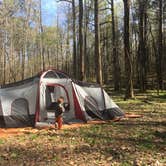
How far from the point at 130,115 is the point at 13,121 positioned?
4710 mm

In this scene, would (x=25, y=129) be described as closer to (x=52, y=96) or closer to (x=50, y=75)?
(x=52, y=96)

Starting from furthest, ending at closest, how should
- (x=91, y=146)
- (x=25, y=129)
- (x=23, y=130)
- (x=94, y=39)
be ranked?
(x=94, y=39) → (x=25, y=129) → (x=23, y=130) → (x=91, y=146)

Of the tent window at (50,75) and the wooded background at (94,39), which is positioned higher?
the wooded background at (94,39)

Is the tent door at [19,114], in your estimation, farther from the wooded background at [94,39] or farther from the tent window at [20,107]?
the wooded background at [94,39]

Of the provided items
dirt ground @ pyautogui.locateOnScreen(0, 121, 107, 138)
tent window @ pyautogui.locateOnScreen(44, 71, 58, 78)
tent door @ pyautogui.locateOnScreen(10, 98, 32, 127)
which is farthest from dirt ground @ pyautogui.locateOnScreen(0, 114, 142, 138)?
tent window @ pyautogui.locateOnScreen(44, 71, 58, 78)

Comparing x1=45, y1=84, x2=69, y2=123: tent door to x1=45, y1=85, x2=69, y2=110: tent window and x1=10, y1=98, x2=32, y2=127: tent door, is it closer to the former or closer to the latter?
x1=45, y1=85, x2=69, y2=110: tent window

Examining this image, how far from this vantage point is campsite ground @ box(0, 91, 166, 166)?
7902 mm

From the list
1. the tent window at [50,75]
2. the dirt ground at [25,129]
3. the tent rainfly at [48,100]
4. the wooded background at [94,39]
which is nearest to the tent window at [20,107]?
the tent rainfly at [48,100]

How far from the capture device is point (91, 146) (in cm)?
920

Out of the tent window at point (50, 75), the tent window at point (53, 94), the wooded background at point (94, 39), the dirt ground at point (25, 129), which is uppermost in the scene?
the wooded background at point (94, 39)

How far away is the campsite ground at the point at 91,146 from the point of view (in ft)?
25.9

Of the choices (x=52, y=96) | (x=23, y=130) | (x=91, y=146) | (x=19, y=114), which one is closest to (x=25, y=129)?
(x=23, y=130)

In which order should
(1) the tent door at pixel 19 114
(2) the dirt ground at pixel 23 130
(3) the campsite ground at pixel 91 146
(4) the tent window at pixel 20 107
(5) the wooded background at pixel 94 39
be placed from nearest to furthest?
(3) the campsite ground at pixel 91 146, (2) the dirt ground at pixel 23 130, (1) the tent door at pixel 19 114, (4) the tent window at pixel 20 107, (5) the wooded background at pixel 94 39

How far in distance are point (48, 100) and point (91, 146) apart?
14.5 ft
